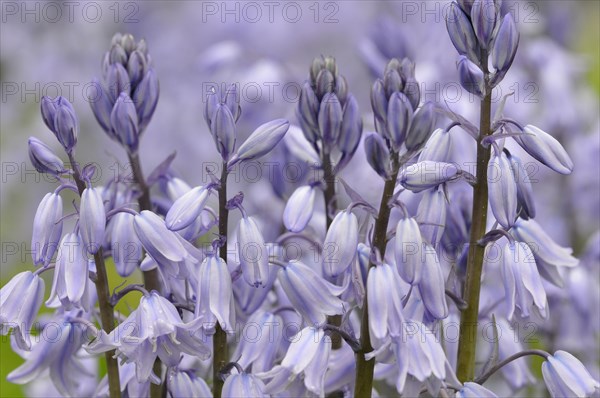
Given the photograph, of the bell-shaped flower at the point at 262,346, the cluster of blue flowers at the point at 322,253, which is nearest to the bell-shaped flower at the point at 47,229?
the cluster of blue flowers at the point at 322,253

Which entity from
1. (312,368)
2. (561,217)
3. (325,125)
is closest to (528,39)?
(561,217)

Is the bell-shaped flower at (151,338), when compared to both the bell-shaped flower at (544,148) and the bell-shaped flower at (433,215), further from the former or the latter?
the bell-shaped flower at (544,148)

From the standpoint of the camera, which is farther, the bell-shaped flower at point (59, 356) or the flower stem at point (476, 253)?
the bell-shaped flower at point (59, 356)

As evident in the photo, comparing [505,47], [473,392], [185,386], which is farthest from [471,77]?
[185,386]

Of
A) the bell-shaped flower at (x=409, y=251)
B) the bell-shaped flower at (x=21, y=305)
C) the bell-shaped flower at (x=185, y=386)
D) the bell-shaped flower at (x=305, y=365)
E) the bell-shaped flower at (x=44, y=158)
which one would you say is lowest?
the bell-shaped flower at (x=185, y=386)

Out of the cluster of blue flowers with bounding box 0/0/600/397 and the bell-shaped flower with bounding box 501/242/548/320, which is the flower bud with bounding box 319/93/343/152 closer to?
the cluster of blue flowers with bounding box 0/0/600/397

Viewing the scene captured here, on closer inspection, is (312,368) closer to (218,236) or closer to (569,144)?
(218,236)

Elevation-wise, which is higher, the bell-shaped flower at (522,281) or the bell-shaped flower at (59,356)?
the bell-shaped flower at (522,281)
